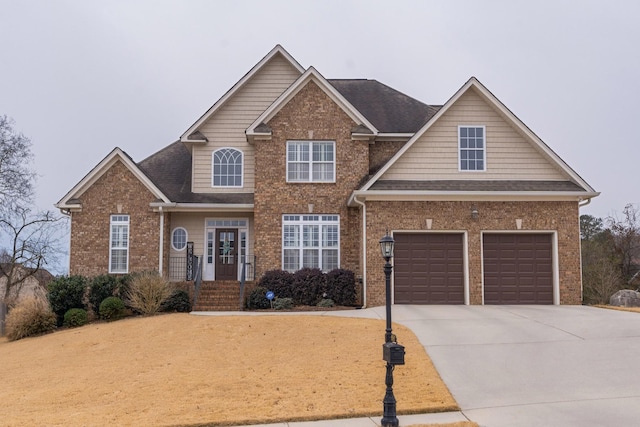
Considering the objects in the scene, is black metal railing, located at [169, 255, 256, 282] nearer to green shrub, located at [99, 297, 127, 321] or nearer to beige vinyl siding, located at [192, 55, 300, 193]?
beige vinyl siding, located at [192, 55, 300, 193]

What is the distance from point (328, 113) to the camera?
20.8m

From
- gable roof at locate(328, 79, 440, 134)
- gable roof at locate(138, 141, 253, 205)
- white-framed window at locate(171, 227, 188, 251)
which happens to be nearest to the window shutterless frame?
gable roof at locate(138, 141, 253, 205)

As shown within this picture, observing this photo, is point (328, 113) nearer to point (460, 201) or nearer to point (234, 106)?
point (234, 106)

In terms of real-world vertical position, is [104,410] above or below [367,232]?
below

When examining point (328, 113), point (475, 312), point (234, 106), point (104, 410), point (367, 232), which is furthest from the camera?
point (234, 106)

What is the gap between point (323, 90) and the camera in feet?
68.3

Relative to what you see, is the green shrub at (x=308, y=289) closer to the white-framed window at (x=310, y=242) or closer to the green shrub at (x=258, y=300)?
the green shrub at (x=258, y=300)

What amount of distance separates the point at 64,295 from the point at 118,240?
3.48 metres

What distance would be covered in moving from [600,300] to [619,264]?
23.9 feet

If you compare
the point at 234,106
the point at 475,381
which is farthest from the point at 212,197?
the point at 475,381

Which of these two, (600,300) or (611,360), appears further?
(600,300)

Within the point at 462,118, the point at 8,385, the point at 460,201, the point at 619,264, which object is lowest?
the point at 8,385

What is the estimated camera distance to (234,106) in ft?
74.8

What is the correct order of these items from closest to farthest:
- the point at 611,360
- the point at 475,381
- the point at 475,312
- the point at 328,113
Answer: the point at 475,381, the point at 611,360, the point at 475,312, the point at 328,113
